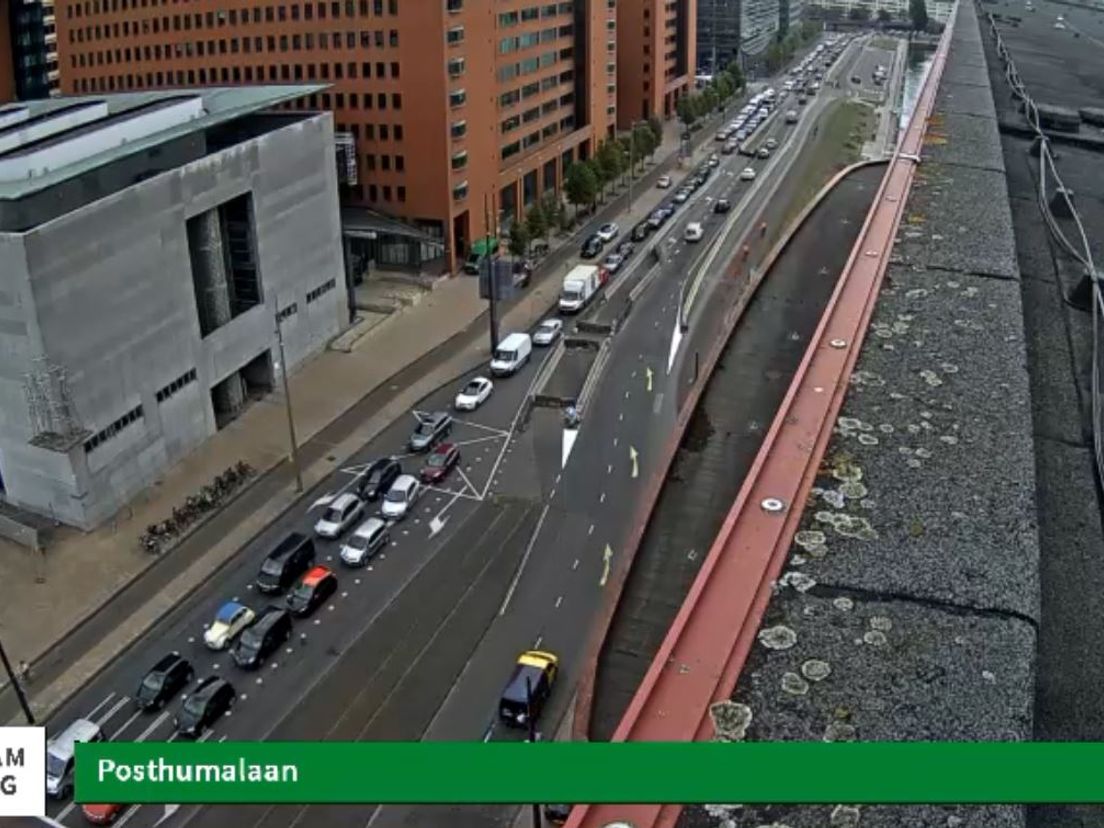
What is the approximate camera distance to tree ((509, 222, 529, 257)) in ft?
192

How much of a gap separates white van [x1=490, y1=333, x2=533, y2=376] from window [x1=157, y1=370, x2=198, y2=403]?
1225 cm

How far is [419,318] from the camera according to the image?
51.6m

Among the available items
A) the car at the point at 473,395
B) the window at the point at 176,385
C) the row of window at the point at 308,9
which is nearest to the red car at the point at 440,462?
the car at the point at 473,395

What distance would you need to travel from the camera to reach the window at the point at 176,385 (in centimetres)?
3688

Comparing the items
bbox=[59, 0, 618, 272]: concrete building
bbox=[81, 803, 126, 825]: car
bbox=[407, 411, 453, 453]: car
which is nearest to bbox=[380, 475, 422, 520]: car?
bbox=[407, 411, 453, 453]: car

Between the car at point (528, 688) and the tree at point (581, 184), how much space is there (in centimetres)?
4519

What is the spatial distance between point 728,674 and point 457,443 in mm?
23330

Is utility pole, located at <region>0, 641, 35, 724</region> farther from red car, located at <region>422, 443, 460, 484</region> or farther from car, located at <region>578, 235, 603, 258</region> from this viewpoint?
car, located at <region>578, 235, 603, 258</region>

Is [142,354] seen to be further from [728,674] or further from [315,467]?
[728,674]

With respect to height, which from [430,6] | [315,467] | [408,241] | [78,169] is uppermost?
[430,6]

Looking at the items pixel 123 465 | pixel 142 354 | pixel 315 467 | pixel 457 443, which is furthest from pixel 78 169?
pixel 457 443

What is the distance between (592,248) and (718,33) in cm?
8032

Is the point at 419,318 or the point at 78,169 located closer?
the point at 78,169

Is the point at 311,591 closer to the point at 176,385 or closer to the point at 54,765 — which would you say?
the point at 54,765
